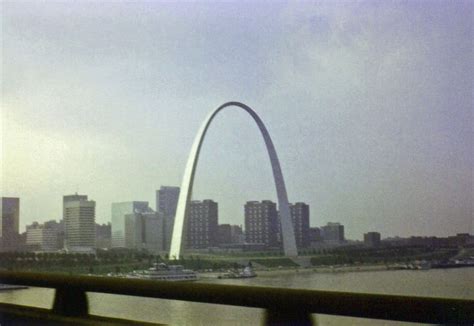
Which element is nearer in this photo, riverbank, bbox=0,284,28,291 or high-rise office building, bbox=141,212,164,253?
Result: riverbank, bbox=0,284,28,291

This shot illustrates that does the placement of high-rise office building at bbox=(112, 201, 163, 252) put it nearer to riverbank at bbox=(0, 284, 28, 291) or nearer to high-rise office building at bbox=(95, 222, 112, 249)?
high-rise office building at bbox=(95, 222, 112, 249)

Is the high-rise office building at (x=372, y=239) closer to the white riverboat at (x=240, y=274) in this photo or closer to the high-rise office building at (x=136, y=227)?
the white riverboat at (x=240, y=274)

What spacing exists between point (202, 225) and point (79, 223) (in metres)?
1.57

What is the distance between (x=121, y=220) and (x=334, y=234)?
9.69ft

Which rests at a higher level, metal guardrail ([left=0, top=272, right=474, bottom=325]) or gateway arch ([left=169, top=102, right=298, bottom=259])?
gateway arch ([left=169, top=102, right=298, bottom=259])

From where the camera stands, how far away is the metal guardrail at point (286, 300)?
295 centimetres

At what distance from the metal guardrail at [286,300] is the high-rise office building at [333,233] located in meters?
2.20

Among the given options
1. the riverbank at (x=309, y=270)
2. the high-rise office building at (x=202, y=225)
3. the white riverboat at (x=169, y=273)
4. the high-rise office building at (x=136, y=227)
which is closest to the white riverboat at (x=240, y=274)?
the riverbank at (x=309, y=270)

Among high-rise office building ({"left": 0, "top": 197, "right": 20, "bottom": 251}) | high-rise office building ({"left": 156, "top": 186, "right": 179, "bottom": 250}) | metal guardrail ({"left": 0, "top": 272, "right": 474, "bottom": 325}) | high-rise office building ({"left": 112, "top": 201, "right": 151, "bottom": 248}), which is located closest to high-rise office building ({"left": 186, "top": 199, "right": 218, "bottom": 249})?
high-rise office building ({"left": 156, "top": 186, "right": 179, "bottom": 250})

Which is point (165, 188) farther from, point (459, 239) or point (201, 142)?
point (459, 239)

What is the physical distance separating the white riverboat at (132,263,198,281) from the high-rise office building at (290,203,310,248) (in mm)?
1303

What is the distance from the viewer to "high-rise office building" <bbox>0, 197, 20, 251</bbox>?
772 cm

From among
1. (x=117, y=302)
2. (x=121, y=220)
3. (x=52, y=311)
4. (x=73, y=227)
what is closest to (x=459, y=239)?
(x=117, y=302)

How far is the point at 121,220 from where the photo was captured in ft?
25.5
